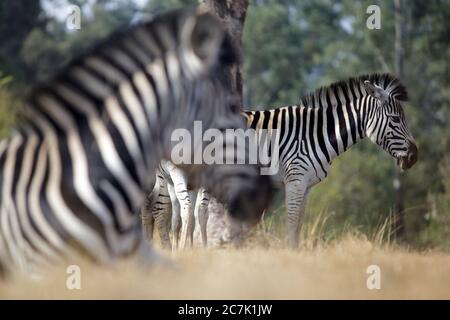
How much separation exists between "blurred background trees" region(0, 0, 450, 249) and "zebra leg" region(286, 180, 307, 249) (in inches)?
405

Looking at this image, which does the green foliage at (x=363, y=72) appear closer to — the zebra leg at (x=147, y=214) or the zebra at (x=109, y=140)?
the zebra leg at (x=147, y=214)

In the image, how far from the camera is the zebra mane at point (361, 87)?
10508 mm

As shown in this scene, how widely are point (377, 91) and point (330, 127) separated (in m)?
0.84

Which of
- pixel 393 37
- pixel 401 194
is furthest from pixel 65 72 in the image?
pixel 393 37

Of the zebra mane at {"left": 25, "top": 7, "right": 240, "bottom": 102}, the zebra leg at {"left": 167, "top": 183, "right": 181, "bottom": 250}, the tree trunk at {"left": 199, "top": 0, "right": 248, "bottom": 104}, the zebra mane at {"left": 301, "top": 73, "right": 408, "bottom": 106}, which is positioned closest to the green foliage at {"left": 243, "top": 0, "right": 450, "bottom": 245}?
the zebra mane at {"left": 301, "top": 73, "right": 408, "bottom": 106}

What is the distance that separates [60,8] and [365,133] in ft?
99.7

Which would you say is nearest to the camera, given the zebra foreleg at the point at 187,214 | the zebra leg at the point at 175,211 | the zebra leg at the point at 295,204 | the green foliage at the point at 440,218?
the zebra foreleg at the point at 187,214

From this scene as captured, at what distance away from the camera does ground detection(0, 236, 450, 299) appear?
4.63 meters

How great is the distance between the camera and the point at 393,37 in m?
33.3

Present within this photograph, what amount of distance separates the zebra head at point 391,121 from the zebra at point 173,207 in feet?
8.33

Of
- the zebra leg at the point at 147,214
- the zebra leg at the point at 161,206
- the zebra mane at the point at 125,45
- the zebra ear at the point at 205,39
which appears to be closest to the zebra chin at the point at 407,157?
the zebra leg at the point at 161,206

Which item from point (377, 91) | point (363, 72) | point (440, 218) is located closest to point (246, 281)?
point (377, 91)

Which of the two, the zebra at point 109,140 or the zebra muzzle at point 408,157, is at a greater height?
the zebra muzzle at point 408,157

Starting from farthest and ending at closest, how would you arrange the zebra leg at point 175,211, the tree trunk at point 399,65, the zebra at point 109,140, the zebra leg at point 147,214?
the tree trunk at point 399,65 < the zebra leg at point 147,214 < the zebra leg at point 175,211 < the zebra at point 109,140
